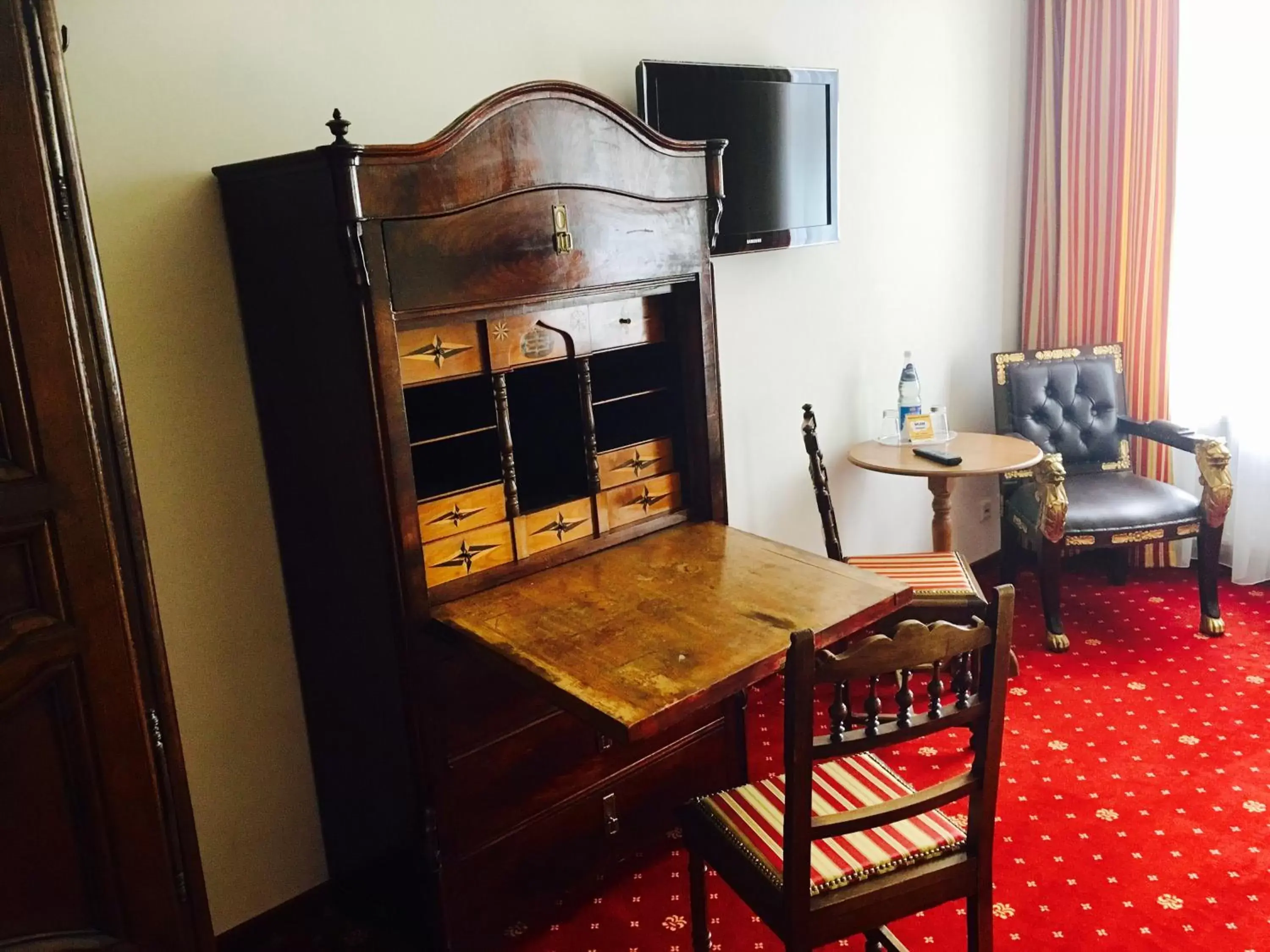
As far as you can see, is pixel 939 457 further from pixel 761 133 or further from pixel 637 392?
pixel 637 392

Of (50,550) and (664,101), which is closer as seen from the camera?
(50,550)

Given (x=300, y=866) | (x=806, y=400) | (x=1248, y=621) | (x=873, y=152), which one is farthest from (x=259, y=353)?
(x=1248, y=621)

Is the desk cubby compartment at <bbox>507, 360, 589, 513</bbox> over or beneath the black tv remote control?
over

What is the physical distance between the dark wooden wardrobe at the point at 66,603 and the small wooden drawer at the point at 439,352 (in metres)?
0.64

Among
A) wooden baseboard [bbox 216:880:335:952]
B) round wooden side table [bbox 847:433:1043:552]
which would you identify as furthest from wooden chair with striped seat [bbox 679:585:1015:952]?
round wooden side table [bbox 847:433:1043:552]

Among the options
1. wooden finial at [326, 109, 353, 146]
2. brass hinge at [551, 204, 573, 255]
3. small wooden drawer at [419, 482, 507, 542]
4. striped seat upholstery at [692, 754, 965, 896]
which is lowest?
striped seat upholstery at [692, 754, 965, 896]

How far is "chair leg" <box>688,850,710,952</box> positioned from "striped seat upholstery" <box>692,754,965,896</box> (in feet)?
0.51

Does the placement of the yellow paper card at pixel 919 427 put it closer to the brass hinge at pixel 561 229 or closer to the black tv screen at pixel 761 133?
the black tv screen at pixel 761 133

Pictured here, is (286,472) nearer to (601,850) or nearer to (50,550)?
(50,550)

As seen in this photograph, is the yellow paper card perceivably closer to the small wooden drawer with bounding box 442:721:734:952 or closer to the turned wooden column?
the turned wooden column

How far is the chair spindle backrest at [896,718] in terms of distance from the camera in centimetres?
151

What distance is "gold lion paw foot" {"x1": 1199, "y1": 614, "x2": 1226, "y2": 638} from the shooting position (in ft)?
11.3

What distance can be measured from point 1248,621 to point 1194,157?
1673 millimetres

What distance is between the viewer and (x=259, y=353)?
204 cm
